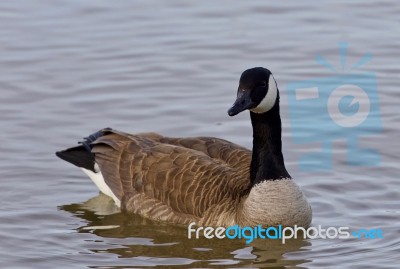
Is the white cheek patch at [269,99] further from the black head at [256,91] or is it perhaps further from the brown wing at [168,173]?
the brown wing at [168,173]

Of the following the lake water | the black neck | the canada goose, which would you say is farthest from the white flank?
the black neck

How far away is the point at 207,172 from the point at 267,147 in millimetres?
822

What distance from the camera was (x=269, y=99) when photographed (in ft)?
43.1

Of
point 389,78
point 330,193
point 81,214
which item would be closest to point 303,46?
point 389,78

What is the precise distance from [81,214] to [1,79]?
455 cm

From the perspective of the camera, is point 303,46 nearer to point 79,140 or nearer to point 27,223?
point 79,140

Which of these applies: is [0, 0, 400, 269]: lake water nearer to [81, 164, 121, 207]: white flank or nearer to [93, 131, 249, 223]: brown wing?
[81, 164, 121, 207]: white flank

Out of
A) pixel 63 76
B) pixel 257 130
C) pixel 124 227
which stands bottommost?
pixel 124 227

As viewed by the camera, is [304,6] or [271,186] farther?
[304,6]

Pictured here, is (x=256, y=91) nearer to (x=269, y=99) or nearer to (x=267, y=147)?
(x=269, y=99)

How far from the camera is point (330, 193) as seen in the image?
48.2 feet

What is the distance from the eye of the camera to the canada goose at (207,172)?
43.6 feet

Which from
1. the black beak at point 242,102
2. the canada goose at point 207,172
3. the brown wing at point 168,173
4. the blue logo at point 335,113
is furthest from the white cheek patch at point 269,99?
the blue logo at point 335,113

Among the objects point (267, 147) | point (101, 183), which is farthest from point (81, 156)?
point (267, 147)
